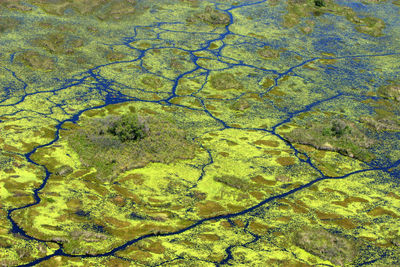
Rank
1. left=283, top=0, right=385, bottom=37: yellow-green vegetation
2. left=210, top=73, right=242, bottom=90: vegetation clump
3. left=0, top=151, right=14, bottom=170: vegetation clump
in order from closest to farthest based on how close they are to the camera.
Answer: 1. left=0, top=151, right=14, bottom=170: vegetation clump
2. left=210, top=73, right=242, bottom=90: vegetation clump
3. left=283, top=0, right=385, bottom=37: yellow-green vegetation

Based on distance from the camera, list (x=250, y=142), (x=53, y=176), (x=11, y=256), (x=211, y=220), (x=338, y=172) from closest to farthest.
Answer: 1. (x=11, y=256)
2. (x=211, y=220)
3. (x=53, y=176)
4. (x=338, y=172)
5. (x=250, y=142)

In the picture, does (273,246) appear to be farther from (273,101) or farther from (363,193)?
(273,101)

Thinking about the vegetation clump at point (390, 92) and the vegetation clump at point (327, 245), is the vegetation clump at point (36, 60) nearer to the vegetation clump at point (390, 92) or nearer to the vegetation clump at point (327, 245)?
the vegetation clump at point (327, 245)

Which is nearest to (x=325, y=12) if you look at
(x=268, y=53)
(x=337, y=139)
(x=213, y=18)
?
(x=213, y=18)

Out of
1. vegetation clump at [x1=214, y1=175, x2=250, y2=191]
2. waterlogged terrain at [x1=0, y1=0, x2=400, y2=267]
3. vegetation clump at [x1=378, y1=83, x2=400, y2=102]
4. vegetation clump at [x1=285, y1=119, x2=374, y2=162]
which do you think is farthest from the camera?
vegetation clump at [x1=378, y1=83, x2=400, y2=102]

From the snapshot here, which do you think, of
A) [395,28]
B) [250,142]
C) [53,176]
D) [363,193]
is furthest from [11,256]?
[395,28]

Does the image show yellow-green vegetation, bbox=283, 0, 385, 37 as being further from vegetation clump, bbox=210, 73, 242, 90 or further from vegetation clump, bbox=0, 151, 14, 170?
vegetation clump, bbox=0, 151, 14, 170

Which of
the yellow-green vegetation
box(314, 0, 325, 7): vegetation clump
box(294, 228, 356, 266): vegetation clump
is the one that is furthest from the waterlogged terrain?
box(314, 0, 325, 7): vegetation clump
